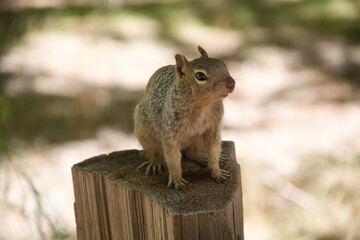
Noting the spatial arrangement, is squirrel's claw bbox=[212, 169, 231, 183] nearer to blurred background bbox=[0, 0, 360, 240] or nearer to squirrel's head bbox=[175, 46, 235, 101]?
squirrel's head bbox=[175, 46, 235, 101]

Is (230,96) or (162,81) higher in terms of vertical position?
(230,96)

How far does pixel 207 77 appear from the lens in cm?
214

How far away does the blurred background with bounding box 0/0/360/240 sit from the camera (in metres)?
4.21

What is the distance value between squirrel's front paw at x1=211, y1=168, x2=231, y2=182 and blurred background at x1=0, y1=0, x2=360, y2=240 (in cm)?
175

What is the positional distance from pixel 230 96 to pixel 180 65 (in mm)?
3894

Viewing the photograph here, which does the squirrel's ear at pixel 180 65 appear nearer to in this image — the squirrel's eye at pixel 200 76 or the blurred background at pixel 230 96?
the squirrel's eye at pixel 200 76

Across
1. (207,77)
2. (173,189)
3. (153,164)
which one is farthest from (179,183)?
(207,77)

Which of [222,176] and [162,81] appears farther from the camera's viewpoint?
[162,81]

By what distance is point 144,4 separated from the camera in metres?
7.91

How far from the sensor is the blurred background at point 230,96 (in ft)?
13.8

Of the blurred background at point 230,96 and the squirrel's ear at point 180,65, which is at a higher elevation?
the blurred background at point 230,96

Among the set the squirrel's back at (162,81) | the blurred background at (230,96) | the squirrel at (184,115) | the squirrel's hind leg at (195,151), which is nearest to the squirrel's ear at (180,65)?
the squirrel at (184,115)

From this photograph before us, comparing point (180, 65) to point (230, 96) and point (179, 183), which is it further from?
point (230, 96)

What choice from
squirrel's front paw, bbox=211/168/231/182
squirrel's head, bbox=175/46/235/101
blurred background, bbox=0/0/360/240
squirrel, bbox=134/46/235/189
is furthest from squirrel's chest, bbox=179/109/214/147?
blurred background, bbox=0/0/360/240
